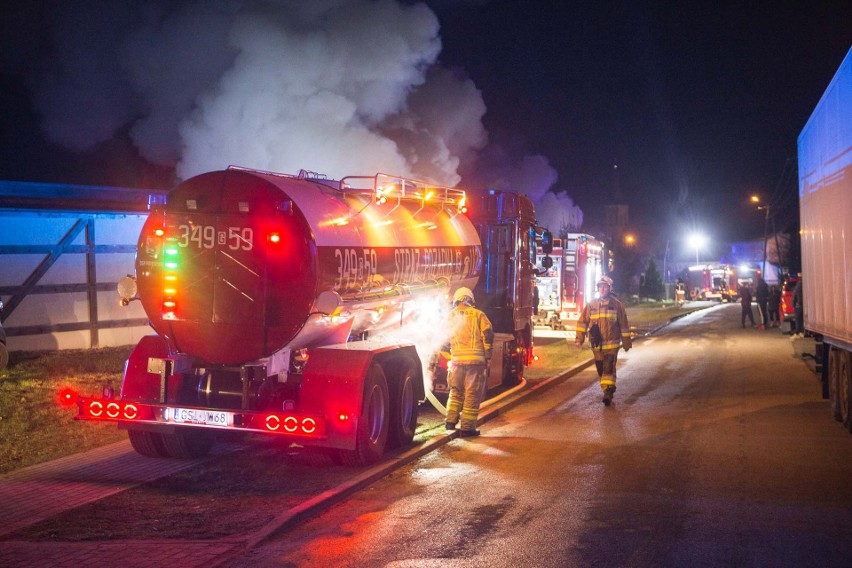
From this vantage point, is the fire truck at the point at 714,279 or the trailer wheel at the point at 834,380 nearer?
the trailer wheel at the point at 834,380

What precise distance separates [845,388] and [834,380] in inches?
32.2

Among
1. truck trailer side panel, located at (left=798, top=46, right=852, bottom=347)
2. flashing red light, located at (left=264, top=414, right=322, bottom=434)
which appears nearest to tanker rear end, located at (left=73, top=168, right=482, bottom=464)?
flashing red light, located at (left=264, top=414, right=322, bottom=434)

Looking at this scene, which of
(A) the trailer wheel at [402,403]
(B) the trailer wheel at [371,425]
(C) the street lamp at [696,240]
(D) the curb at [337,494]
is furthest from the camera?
(C) the street lamp at [696,240]

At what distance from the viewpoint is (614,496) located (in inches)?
280

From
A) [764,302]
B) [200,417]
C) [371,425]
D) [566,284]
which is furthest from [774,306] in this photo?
[200,417]

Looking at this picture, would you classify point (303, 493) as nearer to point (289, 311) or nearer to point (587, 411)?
point (289, 311)

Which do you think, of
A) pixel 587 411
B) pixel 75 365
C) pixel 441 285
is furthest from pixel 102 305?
pixel 587 411

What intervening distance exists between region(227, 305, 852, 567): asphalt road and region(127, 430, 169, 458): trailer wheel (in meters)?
2.38

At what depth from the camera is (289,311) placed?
766 cm

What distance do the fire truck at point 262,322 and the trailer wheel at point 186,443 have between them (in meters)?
0.02

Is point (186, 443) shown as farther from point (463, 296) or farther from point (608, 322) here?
point (608, 322)

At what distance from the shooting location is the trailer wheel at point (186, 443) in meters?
8.57

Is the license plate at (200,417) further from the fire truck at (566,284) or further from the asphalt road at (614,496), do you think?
the fire truck at (566,284)

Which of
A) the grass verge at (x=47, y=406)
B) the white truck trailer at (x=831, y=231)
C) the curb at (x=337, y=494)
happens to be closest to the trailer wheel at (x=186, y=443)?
the grass verge at (x=47, y=406)
